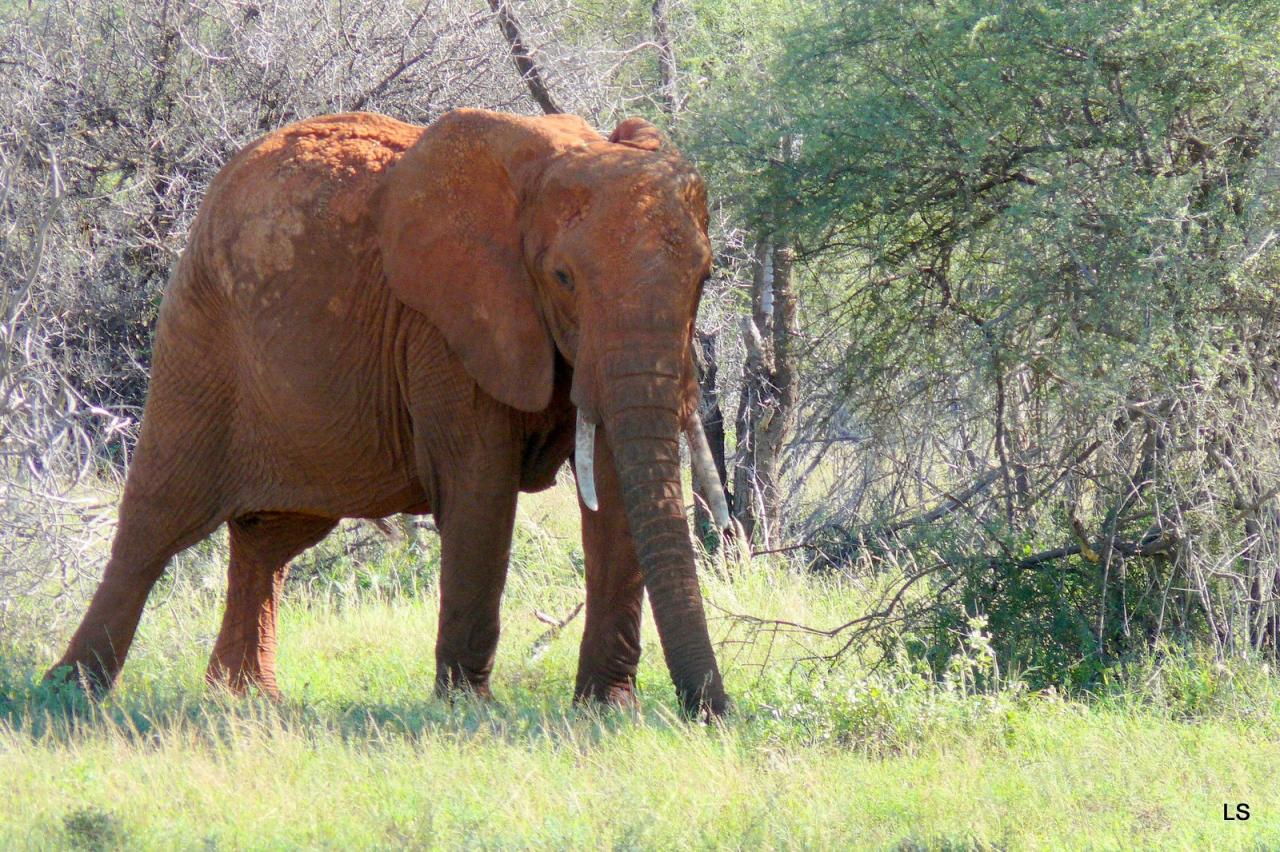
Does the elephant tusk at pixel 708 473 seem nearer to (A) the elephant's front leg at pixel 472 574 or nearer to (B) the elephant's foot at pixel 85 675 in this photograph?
(A) the elephant's front leg at pixel 472 574

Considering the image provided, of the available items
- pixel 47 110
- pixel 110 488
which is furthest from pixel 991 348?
pixel 47 110

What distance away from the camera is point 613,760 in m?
5.60

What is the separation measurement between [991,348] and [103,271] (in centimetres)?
654

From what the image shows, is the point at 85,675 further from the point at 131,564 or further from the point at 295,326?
the point at 295,326

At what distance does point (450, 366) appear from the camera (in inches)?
265

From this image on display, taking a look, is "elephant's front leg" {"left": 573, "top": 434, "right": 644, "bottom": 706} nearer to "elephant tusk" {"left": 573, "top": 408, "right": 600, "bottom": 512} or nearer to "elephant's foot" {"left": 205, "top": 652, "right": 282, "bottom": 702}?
"elephant tusk" {"left": 573, "top": 408, "right": 600, "bottom": 512}

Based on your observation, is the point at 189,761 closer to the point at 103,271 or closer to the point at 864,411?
the point at 864,411

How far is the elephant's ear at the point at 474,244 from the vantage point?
6469 millimetres

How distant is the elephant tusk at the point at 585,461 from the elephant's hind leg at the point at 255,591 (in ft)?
6.60

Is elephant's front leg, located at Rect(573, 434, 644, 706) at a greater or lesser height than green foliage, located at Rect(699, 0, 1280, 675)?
lesser

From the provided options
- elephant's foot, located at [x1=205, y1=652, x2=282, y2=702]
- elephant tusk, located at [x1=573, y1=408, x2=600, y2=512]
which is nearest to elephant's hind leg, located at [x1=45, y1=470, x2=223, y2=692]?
elephant's foot, located at [x1=205, y1=652, x2=282, y2=702]

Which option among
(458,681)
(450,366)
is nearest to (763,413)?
(450,366)

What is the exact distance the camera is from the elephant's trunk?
19.4 feet

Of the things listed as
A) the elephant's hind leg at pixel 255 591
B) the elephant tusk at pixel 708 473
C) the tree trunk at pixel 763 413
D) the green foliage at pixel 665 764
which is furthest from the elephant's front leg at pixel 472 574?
the tree trunk at pixel 763 413
